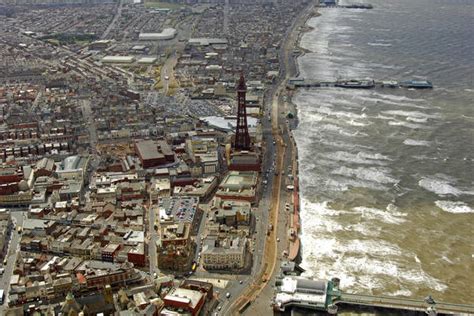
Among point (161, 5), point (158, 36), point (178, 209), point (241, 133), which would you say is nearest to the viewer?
point (178, 209)

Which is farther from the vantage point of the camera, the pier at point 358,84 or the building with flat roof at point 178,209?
the pier at point 358,84

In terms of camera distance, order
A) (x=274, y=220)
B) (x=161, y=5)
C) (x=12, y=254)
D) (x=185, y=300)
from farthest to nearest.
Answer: (x=161, y=5)
(x=274, y=220)
(x=12, y=254)
(x=185, y=300)

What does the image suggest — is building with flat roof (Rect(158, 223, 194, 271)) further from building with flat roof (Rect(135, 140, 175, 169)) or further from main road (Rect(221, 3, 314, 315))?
building with flat roof (Rect(135, 140, 175, 169))

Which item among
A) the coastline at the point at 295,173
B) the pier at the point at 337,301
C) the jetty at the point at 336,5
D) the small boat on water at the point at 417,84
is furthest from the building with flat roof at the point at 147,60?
the jetty at the point at 336,5

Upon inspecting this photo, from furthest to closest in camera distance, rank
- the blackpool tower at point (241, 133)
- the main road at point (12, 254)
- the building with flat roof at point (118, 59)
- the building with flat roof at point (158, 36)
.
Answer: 1. the building with flat roof at point (158, 36)
2. the building with flat roof at point (118, 59)
3. the blackpool tower at point (241, 133)
4. the main road at point (12, 254)

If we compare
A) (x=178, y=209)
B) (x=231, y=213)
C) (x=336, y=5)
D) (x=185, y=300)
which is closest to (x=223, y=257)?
(x=185, y=300)

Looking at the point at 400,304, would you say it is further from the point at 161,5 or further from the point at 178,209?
the point at 161,5

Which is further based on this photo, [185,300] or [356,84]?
[356,84]

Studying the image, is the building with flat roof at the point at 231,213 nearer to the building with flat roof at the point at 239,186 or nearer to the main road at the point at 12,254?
the building with flat roof at the point at 239,186
